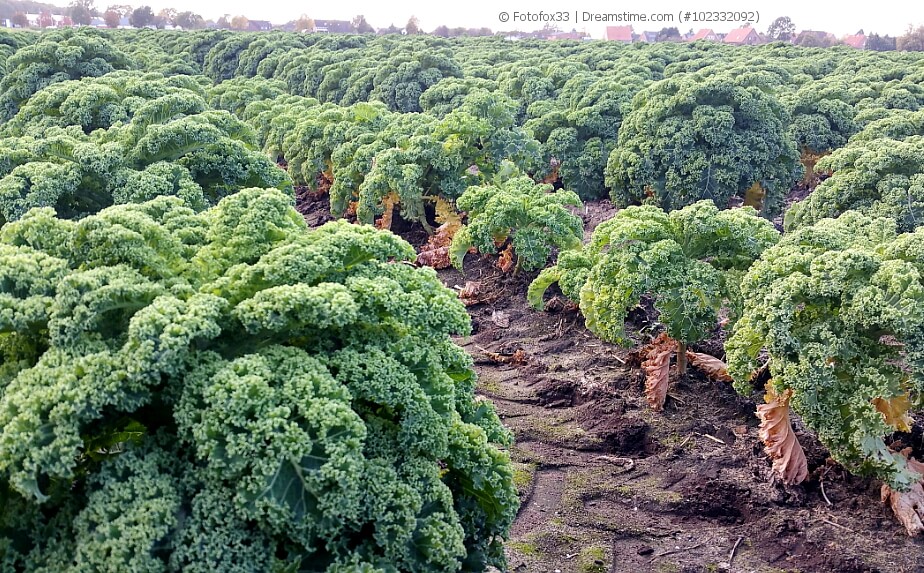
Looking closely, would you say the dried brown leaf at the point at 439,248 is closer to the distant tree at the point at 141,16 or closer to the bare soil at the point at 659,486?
the bare soil at the point at 659,486

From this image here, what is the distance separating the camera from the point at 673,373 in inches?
341

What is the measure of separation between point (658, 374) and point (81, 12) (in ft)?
379

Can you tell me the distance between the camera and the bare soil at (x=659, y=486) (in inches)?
235

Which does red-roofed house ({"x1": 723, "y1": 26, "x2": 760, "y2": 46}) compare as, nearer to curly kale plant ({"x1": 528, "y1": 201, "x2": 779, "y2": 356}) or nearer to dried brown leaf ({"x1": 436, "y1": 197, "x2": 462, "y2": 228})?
dried brown leaf ({"x1": 436, "y1": 197, "x2": 462, "y2": 228})

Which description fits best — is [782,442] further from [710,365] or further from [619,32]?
[619,32]

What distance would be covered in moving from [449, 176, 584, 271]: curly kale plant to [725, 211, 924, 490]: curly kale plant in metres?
4.61

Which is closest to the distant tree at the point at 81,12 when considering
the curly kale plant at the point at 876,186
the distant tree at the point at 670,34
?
the distant tree at the point at 670,34

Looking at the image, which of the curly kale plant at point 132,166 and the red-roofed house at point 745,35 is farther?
the red-roofed house at point 745,35

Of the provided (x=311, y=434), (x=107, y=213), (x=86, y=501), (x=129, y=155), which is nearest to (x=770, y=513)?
(x=311, y=434)

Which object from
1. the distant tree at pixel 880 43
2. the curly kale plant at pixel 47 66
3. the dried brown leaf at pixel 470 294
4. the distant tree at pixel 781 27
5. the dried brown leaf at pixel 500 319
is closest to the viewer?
the dried brown leaf at pixel 500 319

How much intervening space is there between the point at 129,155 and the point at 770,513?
806 cm

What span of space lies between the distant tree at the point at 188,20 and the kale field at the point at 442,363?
9762 cm

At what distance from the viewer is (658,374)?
319 inches

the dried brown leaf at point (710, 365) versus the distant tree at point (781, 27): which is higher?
the distant tree at point (781, 27)
